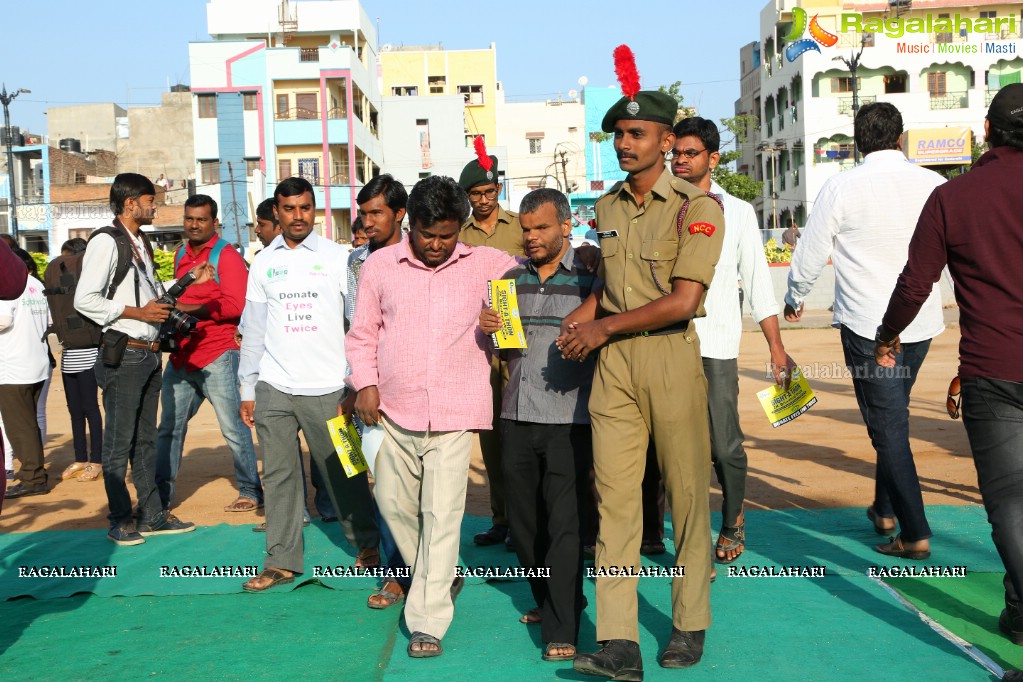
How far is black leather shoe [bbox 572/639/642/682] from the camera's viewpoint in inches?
167

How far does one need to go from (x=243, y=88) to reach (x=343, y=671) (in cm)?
4776

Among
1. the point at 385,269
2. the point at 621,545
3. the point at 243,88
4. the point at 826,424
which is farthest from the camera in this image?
the point at 243,88

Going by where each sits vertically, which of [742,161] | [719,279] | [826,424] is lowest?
[826,424]

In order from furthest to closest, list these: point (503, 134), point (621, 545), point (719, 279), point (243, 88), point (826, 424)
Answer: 1. point (503, 134)
2. point (243, 88)
3. point (826, 424)
4. point (719, 279)
5. point (621, 545)

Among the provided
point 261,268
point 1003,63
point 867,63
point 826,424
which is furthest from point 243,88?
point 261,268

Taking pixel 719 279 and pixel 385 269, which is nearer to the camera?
pixel 385 269

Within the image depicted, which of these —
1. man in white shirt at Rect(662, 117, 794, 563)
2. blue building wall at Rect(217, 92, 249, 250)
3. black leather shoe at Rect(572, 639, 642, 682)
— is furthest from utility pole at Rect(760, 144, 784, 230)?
black leather shoe at Rect(572, 639, 642, 682)

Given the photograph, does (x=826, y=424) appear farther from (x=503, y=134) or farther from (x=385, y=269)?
(x=503, y=134)

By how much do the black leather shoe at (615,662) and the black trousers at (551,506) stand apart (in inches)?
13.6

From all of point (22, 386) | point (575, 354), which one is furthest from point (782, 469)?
point (22, 386)

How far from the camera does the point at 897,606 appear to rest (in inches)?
203

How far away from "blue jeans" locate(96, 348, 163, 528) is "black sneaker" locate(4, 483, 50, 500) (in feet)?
8.54

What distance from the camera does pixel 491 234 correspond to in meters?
6.84

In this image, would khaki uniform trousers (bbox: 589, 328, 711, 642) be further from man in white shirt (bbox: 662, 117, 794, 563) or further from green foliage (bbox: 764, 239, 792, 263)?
green foliage (bbox: 764, 239, 792, 263)
